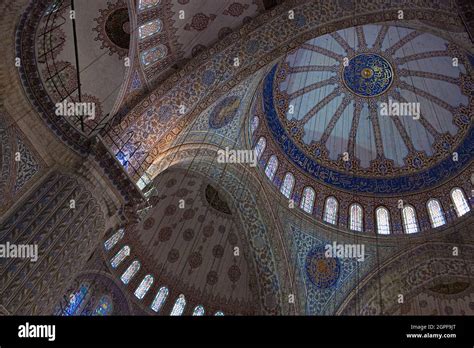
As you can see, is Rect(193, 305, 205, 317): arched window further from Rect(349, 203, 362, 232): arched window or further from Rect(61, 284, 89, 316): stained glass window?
Rect(349, 203, 362, 232): arched window

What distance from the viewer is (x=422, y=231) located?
13133 millimetres

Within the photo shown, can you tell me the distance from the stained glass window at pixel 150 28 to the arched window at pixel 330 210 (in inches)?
292

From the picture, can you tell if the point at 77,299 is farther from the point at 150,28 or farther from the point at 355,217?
the point at 355,217

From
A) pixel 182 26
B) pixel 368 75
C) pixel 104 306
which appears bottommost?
pixel 104 306

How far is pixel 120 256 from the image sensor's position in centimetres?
1385

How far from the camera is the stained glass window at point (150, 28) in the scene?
8609 mm

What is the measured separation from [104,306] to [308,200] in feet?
21.2

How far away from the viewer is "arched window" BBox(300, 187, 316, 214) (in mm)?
13656

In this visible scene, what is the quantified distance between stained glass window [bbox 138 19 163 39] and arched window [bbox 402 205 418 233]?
8.76m

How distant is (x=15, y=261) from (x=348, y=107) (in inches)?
446

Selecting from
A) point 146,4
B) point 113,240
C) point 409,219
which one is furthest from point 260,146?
point 146,4
